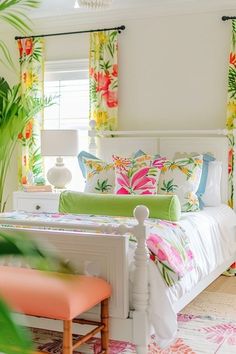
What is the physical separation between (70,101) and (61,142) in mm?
699

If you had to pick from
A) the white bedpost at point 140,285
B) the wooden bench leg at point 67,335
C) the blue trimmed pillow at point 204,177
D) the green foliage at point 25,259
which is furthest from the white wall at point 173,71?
the green foliage at point 25,259

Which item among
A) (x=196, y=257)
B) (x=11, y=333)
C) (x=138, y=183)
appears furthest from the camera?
(x=138, y=183)

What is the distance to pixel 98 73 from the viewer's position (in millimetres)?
4992

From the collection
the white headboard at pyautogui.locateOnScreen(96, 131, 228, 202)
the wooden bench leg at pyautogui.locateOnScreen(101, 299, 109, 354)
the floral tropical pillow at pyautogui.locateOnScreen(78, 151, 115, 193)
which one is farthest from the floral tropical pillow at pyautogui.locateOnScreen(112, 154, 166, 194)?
the wooden bench leg at pyautogui.locateOnScreen(101, 299, 109, 354)

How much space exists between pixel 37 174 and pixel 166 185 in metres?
1.72

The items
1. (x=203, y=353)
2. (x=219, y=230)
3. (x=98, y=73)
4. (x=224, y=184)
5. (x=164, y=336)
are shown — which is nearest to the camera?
(x=164, y=336)

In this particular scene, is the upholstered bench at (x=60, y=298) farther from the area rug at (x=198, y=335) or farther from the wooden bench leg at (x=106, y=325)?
the area rug at (x=198, y=335)

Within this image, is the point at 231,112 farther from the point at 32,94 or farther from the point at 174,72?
the point at 32,94

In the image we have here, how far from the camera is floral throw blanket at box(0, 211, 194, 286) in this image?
8.78ft

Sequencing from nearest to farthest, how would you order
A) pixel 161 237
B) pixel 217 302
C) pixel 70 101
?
1. pixel 161 237
2. pixel 217 302
3. pixel 70 101

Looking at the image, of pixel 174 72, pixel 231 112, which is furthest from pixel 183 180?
pixel 174 72

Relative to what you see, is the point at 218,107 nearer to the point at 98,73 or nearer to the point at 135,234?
the point at 98,73

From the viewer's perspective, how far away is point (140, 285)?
8.40 feet

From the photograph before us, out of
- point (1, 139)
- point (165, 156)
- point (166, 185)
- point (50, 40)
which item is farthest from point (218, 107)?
point (1, 139)
